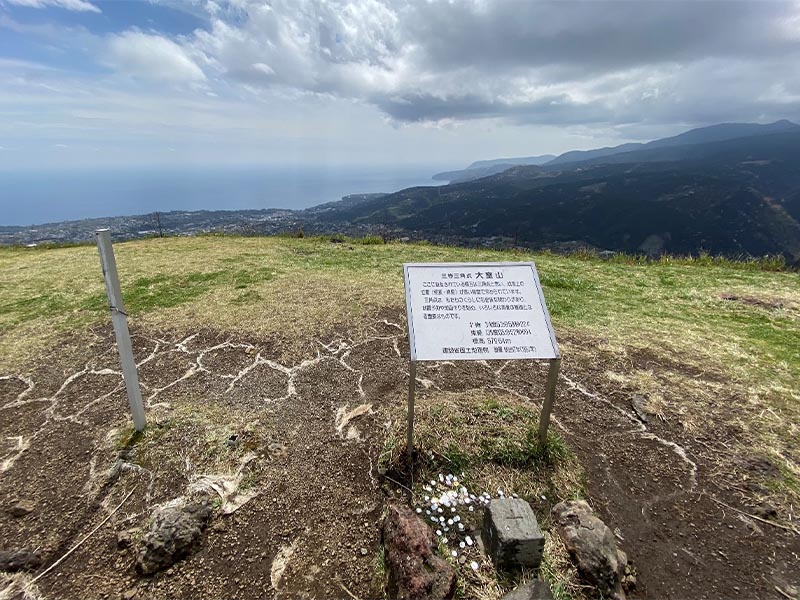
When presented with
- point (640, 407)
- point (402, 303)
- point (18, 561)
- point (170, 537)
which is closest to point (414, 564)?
point (170, 537)

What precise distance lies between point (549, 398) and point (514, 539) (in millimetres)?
1769

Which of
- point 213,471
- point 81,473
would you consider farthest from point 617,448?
point 81,473

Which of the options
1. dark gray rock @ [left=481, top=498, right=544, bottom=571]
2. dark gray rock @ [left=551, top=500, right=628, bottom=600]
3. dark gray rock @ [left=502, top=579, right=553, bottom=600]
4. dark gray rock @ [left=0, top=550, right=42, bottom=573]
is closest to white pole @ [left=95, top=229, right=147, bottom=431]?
dark gray rock @ [left=0, top=550, right=42, bottom=573]

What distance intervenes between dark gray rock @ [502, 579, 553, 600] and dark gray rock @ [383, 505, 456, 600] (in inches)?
20.8

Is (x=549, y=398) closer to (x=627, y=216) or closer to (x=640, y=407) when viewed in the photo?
(x=640, y=407)

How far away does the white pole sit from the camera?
477 cm

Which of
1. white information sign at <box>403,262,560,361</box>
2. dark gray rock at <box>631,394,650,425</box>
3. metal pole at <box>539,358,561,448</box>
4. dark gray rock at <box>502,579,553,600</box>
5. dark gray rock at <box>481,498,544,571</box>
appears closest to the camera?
dark gray rock at <box>502,579,553,600</box>

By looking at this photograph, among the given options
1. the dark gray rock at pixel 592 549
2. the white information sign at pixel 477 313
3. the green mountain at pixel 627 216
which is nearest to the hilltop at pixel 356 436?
the dark gray rock at pixel 592 549

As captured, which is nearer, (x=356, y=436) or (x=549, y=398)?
(x=549, y=398)

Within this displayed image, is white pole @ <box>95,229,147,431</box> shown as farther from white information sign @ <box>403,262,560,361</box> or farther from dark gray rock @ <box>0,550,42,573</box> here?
white information sign @ <box>403,262,560,361</box>

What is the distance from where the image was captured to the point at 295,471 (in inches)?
196

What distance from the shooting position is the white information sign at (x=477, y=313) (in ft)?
14.7

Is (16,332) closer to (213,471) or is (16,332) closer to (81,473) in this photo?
(81,473)

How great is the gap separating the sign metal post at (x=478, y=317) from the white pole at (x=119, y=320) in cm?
353
